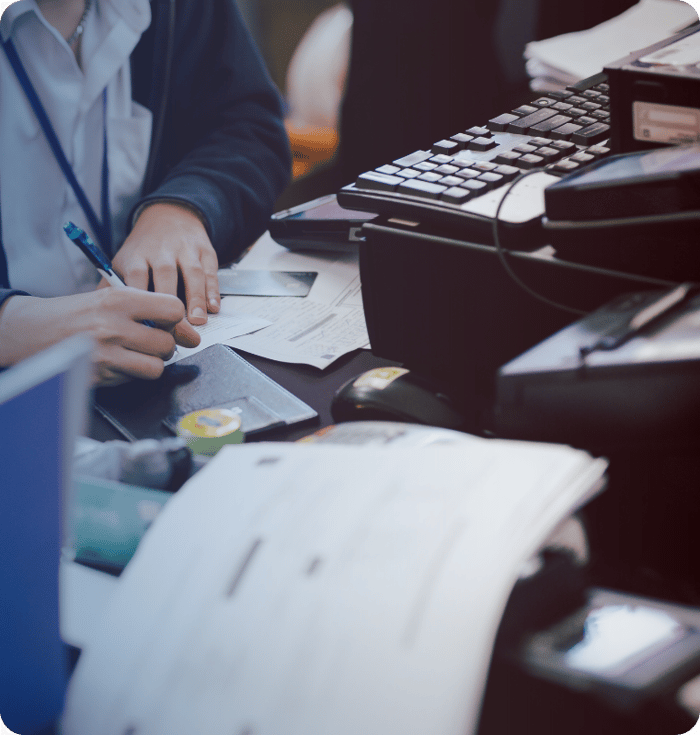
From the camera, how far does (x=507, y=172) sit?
57cm

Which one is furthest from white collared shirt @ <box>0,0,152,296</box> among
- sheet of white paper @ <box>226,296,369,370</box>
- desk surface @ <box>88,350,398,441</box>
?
desk surface @ <box>88,350,398,441</box>

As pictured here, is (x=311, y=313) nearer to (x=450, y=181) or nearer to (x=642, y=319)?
(x=450, y=181)

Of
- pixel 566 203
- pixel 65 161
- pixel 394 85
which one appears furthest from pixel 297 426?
pixel 394 85

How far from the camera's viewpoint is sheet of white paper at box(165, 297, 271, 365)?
0.70 meters

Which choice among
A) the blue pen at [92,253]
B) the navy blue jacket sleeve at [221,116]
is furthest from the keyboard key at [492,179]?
the navy blue jacket sleeve at [221,116]

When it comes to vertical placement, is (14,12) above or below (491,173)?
above

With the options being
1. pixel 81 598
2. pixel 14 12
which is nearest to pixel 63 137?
pixel 14 12

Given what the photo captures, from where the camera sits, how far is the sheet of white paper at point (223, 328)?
0.70 m

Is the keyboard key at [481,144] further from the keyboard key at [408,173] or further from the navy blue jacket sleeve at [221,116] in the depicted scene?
the navy blue jacket sleeve at [221,116]

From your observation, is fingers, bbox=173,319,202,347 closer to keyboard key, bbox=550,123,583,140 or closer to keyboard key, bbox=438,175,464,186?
keyboard key, bbox=438,175,464,186

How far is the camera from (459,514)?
318mm

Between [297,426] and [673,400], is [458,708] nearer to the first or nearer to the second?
[673,400]

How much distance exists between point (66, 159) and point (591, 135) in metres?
0.66

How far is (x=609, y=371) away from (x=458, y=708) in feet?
0.53
